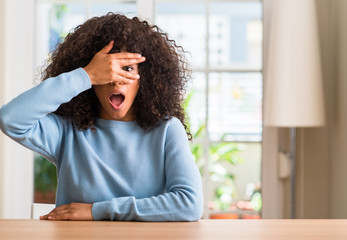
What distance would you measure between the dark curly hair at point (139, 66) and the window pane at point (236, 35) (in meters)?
3.59

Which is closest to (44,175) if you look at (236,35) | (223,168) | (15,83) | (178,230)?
(223,168)

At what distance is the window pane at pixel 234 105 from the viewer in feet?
12.8

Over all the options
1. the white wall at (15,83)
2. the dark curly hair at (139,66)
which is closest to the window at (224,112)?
the white wall at (15,83)

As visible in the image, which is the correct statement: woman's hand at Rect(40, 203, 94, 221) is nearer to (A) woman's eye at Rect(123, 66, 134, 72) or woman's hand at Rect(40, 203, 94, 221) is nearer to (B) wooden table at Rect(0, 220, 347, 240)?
(B) wooden table at Rect(0, 220, 347, 240)

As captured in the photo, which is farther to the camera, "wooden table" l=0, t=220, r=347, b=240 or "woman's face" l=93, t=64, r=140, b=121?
"woman's face" l=93, t=64, r=140, b=121

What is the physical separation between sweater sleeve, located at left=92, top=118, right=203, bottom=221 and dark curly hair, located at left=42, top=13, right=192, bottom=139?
0.15 meters

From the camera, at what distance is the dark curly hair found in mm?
1419

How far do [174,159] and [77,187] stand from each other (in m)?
0.27

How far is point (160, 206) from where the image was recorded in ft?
4.12

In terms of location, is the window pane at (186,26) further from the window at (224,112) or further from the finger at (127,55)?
the finger at (127,55)

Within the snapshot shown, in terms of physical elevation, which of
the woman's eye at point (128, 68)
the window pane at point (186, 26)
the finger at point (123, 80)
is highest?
the window pane at point (186, 26)

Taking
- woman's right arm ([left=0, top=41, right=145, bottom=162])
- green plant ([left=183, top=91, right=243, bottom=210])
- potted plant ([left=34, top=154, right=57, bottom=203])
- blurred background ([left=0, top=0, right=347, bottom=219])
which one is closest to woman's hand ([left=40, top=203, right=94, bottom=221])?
woman's right arm ([left=0, top=41, right=145, bottom=162])

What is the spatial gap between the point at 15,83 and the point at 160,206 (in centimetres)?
198

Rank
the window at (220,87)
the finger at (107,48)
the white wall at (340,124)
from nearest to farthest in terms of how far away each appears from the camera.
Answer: the finger at (107,48) < the white wall at (340,124) < the window at (220,87)
